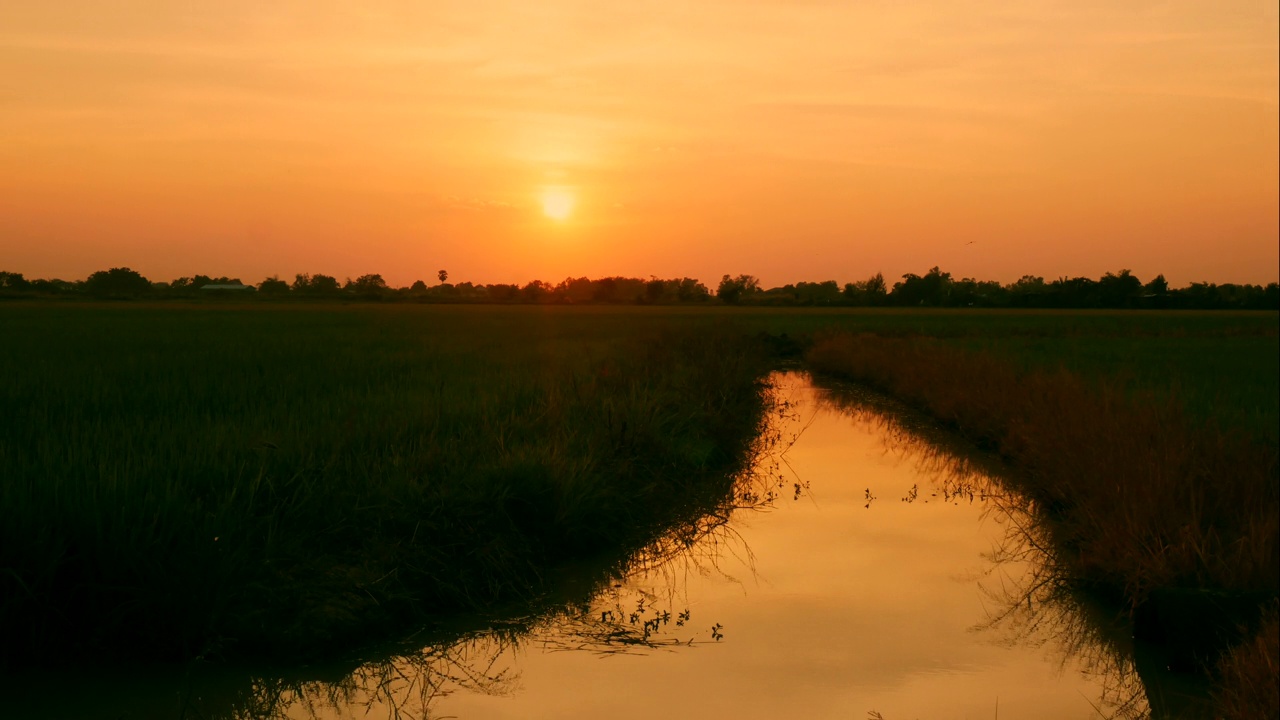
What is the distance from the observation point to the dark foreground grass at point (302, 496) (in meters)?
4.25

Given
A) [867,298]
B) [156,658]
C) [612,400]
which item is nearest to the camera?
[156,658]

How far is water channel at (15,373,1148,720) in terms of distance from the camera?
4031 mm

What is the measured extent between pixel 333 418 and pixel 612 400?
120 inches

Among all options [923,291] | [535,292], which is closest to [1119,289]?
[923,291]

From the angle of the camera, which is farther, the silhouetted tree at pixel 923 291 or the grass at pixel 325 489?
the silhouetted tree at pixel 923 291

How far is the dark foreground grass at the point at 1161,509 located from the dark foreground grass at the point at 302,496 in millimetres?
3285

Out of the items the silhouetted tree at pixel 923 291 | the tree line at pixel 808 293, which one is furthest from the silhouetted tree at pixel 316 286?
the silhouetted tree at pixel 923 291

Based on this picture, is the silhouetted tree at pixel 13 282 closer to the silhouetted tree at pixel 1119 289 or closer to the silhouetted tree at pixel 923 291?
the silhouetted tree at pixel 923 291

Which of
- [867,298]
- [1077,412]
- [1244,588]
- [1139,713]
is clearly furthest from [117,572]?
[867,298]

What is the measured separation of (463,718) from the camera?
12.9ft

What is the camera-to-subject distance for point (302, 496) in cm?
540

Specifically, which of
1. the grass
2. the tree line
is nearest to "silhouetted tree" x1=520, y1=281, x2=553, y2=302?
the tree line

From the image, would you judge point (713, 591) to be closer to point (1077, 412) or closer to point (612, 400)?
point (612, 400)

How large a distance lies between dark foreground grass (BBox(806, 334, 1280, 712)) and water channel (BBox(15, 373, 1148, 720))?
0.36 m
